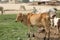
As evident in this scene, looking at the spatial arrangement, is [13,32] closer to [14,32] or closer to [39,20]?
[14,32]

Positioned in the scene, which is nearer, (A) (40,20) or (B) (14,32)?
(A) (40,20)

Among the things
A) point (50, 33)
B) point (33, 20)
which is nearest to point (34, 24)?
point (33, 20)

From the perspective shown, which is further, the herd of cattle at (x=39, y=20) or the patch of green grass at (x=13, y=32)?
the patch of green grass at (x=13, y=32)

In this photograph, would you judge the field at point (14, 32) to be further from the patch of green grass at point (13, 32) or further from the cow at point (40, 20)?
the cow at point (40, 20)

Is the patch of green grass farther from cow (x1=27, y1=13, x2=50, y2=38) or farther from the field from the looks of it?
cow (x1=27, y1=13, x2=50, y2=38)

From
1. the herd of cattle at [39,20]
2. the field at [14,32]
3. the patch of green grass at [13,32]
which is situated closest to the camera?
the herd of cattle at [39,20]

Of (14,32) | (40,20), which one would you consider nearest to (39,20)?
(40,20)

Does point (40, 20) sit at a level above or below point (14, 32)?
above

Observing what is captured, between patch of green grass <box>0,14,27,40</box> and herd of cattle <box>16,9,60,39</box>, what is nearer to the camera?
herd of cattle <box>16,9,60,39</box>

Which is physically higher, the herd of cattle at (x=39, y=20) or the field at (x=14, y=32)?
the herd of cattle at (x=39, y=20)

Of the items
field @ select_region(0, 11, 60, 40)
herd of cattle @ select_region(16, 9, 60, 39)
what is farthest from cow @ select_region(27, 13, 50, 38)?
field @ select_region(0, 11, 60, 40)

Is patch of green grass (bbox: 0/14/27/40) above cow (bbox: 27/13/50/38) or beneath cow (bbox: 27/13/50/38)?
beneath

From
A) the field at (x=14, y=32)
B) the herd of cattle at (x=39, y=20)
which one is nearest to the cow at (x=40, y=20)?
the herd of cattle at (x=39, y=20)

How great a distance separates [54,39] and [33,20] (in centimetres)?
215
